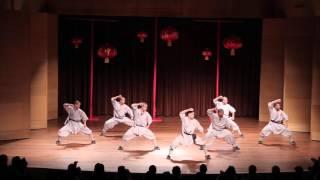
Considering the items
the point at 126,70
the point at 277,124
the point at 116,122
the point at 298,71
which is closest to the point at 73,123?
the point at 116,122

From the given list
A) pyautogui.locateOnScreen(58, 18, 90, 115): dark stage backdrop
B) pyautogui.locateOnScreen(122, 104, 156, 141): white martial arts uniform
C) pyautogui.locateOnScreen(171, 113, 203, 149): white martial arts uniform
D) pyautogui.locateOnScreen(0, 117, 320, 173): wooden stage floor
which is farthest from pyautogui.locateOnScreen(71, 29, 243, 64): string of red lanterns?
pyautogui.locateOnScreen(171, 113, 203, 149): white martial arts uniform

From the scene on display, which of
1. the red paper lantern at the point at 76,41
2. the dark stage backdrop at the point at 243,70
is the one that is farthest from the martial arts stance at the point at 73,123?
the dark stage backdrop at the point at 243,70

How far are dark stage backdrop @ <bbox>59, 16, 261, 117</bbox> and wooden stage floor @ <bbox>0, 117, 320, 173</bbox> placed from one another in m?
3.61

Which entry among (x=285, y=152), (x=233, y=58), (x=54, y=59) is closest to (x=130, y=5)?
(x=54, y=59)

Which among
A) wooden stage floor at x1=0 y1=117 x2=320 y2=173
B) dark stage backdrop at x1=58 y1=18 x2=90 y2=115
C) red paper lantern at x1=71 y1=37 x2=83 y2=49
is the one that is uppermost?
red paper lantern at x1=71 y1=37 x2=83 y2=49

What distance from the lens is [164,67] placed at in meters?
20.5

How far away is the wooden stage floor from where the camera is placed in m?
12.7

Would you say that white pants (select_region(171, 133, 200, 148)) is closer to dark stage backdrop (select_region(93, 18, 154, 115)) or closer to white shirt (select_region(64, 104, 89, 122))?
white shirt (select_region(64, 104, 89, 122))

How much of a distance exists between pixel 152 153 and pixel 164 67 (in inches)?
272

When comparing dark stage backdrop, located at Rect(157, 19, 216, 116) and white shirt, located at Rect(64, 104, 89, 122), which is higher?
dark stage backdrop, located at Rect(157, 19, 216, 116)

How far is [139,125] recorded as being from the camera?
46.6 feet

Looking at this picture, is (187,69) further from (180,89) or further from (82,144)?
(82,144)

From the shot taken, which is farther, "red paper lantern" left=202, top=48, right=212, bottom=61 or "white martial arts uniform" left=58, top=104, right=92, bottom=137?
"red paper lantern" left=202, top=48, right=212, bottom=61

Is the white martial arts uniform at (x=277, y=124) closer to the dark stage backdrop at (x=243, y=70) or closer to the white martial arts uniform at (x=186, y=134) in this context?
the white martial arts uniform at (x=186, y=134)
